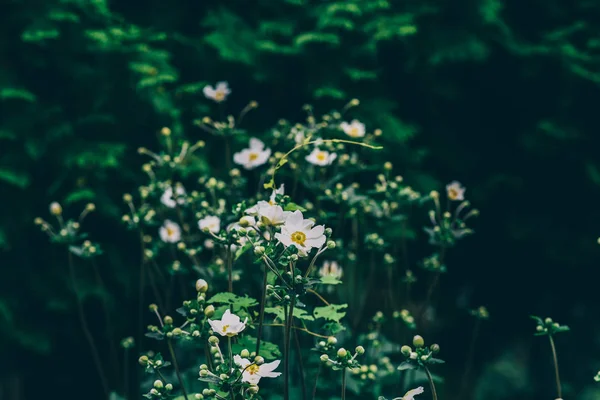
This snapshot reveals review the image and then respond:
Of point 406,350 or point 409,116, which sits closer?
point 406,350

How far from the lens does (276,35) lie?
3.20 m

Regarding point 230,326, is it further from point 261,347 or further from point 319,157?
point 319,157

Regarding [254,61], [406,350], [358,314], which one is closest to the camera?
[406,350]

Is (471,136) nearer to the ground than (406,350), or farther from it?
nearer to the ground

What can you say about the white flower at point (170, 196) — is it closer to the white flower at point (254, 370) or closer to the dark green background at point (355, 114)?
the dark green background at point (355, 114)

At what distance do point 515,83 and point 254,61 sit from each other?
151cm

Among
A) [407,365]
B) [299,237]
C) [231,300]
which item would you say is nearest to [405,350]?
[407,365]

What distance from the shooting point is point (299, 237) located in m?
1.44

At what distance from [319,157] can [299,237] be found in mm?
939

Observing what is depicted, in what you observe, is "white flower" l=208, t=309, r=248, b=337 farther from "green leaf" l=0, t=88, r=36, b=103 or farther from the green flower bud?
"green leaf" l=0, t=88, r=36, b=103

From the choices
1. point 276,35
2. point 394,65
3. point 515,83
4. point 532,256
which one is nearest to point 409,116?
point 394,65

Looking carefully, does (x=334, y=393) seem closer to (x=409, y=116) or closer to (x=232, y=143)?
(x=232, y=143)

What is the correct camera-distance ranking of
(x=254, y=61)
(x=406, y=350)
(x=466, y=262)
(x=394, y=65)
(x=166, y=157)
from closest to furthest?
(x=406, y=350), (x=166, y=157), (x=254, y=61), (x=394, y=65), (x=466, y=262)

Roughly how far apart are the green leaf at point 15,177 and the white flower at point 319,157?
136 cm
